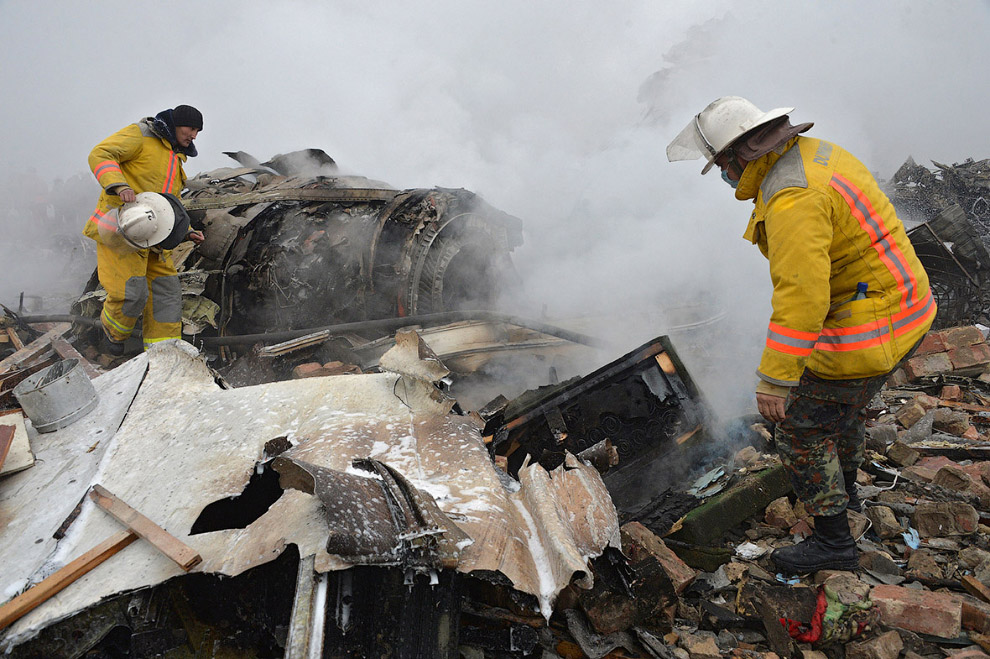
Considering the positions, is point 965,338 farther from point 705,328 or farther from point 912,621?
point 912,621

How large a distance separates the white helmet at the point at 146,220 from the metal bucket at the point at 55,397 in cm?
205

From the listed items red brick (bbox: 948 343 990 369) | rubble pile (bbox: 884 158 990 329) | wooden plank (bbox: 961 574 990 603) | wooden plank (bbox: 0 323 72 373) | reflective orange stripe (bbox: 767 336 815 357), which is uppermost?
wooden plank (bbox: 0 323 72 373)

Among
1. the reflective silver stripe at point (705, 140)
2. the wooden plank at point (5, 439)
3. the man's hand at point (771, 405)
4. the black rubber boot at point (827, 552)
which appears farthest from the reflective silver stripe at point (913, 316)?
the wooden plank at point (5, 439)

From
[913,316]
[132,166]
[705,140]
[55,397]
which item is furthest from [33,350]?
[913,316]

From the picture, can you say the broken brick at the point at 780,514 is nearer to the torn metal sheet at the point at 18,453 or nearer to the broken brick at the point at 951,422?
the broken brick at the point at 951,422

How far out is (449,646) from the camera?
1380mm

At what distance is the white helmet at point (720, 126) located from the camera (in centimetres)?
216

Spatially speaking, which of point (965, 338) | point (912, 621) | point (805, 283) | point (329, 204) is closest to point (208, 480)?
point (805, 283)

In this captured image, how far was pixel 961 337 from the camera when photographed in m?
4.83

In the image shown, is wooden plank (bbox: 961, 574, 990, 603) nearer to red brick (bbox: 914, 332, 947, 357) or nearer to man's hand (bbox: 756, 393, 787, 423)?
man's hand (bbox: 756, 393, 787, 423)

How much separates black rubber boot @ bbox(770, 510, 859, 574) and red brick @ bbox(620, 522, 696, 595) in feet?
1.53

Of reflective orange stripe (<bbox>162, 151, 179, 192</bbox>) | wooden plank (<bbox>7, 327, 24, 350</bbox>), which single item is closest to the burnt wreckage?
reflective orange stripe (<bbox>162, 151, 179, 192</bbox>)

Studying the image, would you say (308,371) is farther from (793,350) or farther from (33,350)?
(793,350)

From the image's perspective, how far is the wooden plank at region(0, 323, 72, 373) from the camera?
4.86m
